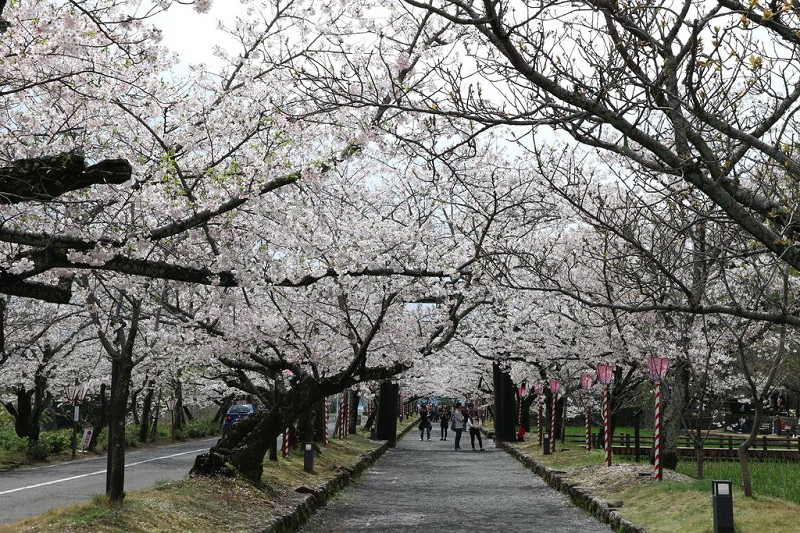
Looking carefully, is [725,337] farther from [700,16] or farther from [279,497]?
[700,16]

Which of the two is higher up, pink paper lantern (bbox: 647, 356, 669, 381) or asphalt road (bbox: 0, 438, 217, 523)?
pink paper lantern (bbox: 647, 356, 669, 381)

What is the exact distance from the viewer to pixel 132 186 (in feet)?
27.3

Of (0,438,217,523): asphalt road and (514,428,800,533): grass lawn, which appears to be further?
(0,438,217,523): asphalt road

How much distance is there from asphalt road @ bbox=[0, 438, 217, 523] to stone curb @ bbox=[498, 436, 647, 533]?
8.35 m

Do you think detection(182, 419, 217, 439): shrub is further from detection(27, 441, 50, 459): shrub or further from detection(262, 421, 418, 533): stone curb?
detection(262, 421, 418, 533): stone curb

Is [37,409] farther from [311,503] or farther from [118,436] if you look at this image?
[118,436]

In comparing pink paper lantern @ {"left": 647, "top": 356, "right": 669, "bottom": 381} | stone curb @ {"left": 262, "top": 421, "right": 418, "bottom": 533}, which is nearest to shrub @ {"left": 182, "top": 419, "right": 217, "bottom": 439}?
stone curb @ {"left": 262, "top": 421, "right": 418, "bottom": 533}

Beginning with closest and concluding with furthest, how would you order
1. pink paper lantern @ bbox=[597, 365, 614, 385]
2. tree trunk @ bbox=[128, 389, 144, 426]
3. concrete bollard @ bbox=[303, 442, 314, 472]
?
1. concrete bollard @ bbox=[303, 442, 314, 472]
2. pink paper lantern @ bbox=[597, 365, 614, 385]
3. tree trunk @ bbox=[128, 389, 144, 426]

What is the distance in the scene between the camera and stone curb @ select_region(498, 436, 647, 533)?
1092 cm

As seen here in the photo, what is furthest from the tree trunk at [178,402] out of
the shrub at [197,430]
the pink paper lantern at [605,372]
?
the pink paper lantern at [605,372]

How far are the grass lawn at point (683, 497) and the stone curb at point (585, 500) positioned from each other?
0.15m

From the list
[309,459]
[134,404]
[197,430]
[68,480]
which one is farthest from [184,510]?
[197,430]

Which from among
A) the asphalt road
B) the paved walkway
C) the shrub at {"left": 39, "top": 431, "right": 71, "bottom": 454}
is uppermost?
the shrub at {"left": 39, "top": 431, "right": 71, "bottom": 454}

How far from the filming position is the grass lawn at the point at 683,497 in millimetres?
9633
